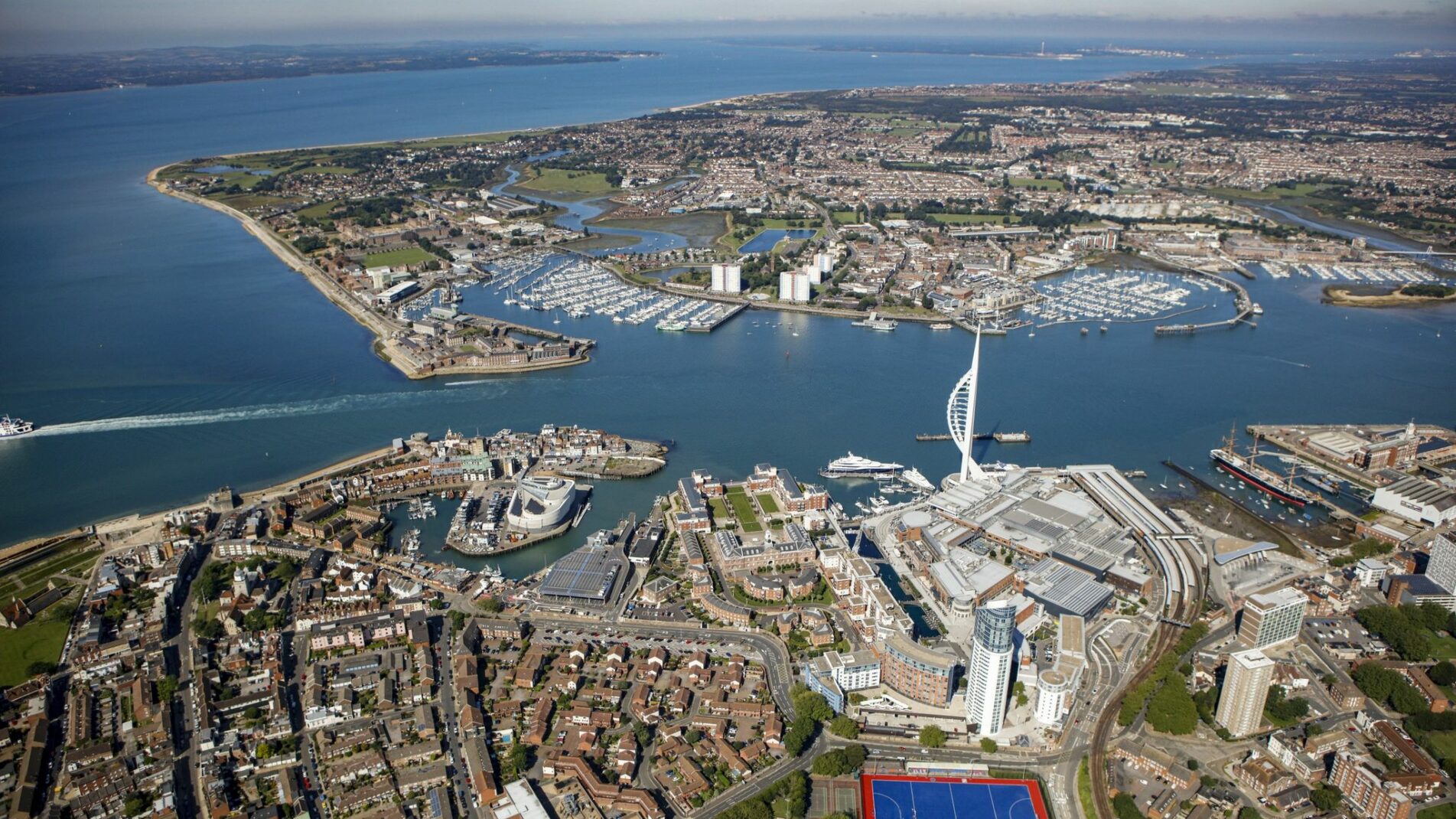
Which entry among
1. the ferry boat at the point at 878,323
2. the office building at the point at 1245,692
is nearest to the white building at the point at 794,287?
the ferry boat at the point at 878,323

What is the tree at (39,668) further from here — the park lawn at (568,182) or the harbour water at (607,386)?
the park lawn at (568,182)

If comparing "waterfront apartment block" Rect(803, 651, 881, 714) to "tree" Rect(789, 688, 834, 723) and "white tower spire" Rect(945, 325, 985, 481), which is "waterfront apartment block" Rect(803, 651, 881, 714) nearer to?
"tree" Rect(789, 688, 834, 723)

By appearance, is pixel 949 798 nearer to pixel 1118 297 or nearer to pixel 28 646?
pixel 28 646

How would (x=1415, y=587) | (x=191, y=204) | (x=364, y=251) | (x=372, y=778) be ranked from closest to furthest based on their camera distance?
1. (x=372, y=778)
2. (x=1415, y=587)
3. (x=364, y=251)
4. (x=191, y=204)

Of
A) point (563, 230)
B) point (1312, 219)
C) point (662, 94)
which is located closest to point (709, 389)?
point (563, 230)

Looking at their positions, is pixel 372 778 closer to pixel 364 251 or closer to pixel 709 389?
pixel 709 389

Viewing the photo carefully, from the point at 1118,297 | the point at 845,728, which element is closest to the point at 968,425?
the point at 845,728
